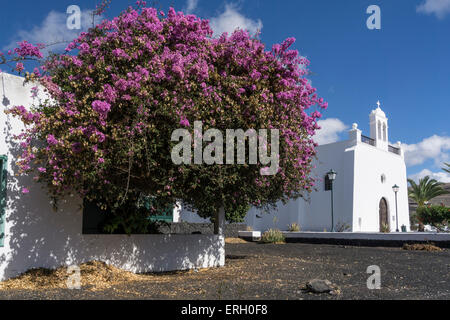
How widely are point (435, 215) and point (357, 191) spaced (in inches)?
191

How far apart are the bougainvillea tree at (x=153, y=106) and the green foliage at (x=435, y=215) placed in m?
20.0

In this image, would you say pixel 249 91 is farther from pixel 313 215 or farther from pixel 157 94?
pixel 313 215

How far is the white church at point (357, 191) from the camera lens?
25938 mm

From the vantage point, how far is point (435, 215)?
25500 mm

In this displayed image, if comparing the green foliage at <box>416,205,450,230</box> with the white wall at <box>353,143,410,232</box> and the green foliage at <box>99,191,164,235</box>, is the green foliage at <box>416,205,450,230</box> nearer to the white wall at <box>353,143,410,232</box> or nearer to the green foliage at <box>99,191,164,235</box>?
the white wall at <box>353,143,410,232</box>

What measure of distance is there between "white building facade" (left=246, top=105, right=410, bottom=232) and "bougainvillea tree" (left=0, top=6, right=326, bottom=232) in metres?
16.9

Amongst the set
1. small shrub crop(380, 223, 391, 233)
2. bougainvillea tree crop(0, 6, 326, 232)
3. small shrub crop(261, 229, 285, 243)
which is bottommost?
small shrub crop(261, 229, 285, 243)

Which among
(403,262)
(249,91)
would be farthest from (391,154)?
(249,91)

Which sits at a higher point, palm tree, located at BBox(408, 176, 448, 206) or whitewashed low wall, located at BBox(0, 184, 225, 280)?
palm tree, located at BBox(408, 176, 448, 206)

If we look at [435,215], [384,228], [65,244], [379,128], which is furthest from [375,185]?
[65,244]

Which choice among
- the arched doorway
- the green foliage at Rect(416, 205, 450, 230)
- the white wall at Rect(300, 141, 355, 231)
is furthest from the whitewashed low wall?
the arched doorway

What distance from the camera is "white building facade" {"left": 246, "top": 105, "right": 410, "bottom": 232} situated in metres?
26.0

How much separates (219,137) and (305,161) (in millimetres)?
2759
